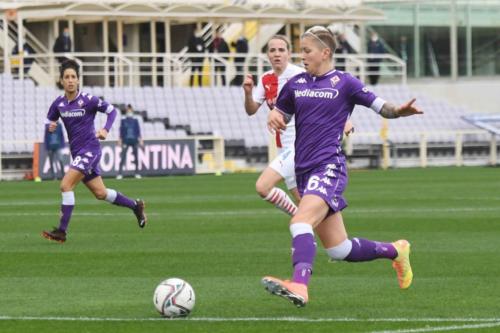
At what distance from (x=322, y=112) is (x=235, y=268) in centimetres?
368

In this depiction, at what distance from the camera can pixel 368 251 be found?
39.0 ft

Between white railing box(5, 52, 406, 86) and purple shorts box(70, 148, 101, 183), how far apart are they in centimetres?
2780

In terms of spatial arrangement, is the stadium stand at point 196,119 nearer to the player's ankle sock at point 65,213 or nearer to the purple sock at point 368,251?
the player's ankle sock at point 65,213

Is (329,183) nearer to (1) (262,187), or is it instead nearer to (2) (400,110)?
(2) (400,110)

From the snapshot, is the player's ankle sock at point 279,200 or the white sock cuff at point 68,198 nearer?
the player's ankle sock at point 279,200

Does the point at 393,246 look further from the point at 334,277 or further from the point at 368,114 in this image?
the point at 368,114

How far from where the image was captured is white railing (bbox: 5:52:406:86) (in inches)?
1889

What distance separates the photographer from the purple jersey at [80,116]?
18.9 meters

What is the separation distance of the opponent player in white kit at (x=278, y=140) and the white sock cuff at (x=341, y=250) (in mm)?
3336

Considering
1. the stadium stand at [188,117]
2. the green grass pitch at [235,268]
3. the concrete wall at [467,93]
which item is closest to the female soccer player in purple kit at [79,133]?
the green grass pitch at [235,268]

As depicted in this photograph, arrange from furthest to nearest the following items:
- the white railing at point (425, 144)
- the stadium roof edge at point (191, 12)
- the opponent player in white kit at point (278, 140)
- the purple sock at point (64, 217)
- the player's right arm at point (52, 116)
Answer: the stadium roof edge at point (191, 12), the white railing at point (425, 144), the player's right arm at point (52, 116), the purple sock at point (64, 217), the opponent player in white kit at point (278, 140)

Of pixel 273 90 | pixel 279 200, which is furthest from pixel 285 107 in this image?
pixel 273 90

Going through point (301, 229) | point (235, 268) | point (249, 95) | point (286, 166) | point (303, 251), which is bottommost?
point (235, 268)

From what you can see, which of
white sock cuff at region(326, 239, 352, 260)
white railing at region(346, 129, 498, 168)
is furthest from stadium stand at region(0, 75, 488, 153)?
white sock cuff at region(326, 239, 352, 260)
